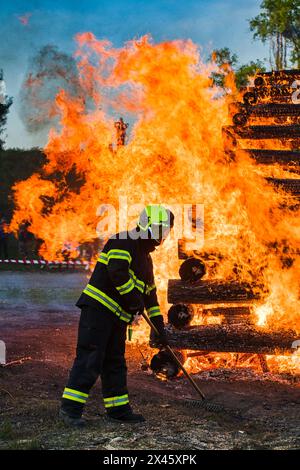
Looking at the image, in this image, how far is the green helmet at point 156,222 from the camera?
592 centimetres

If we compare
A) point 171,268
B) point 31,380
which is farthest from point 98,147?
point 31,380

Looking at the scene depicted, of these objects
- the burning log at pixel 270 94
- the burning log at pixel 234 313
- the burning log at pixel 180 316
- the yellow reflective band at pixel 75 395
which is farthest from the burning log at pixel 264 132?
the yellow reflective band at pixel 75 395

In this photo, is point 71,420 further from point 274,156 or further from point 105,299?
point 274,156

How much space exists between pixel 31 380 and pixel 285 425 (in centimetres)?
307

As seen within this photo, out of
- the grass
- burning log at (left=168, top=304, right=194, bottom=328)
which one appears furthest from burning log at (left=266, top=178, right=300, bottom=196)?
the grass

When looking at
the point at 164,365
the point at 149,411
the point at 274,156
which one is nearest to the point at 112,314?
the point at 149,411

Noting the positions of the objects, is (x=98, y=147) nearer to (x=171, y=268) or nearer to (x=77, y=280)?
(x=171, y=268)

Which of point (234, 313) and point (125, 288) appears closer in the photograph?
point (125, 288)

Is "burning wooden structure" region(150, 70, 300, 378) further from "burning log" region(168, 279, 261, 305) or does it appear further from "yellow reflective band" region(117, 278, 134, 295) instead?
"yellow reflective band" region(117, 278, 134, 295)

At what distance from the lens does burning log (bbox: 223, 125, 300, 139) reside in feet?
30.3

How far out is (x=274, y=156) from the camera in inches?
355

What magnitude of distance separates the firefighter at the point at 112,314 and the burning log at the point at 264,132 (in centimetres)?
369

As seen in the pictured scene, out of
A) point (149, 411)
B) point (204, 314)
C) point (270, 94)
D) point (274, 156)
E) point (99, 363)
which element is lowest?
point (149, 411)

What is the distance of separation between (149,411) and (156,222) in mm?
1913
